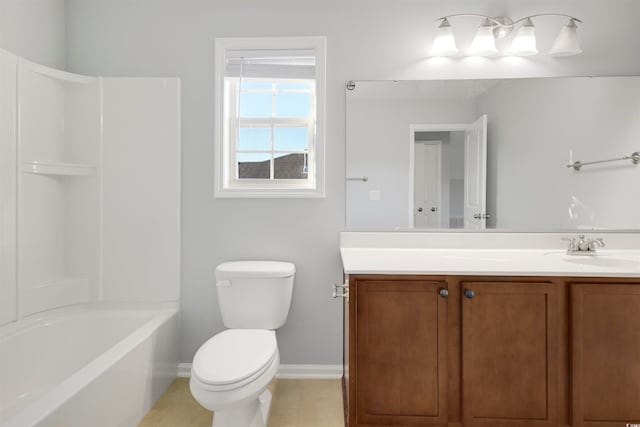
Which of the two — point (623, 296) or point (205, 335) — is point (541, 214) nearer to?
point (623, 296)

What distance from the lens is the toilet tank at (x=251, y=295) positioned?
2207mm

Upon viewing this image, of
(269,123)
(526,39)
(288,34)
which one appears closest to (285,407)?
(269,123)

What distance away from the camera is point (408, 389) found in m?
1.71

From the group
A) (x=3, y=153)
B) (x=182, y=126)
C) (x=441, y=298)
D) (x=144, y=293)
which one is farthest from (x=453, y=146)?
(x=3, y=153)

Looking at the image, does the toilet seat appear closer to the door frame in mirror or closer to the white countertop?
the white countertop

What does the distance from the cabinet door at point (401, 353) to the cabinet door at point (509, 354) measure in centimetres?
11

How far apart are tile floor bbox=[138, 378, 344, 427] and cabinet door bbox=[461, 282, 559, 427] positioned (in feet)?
2.31

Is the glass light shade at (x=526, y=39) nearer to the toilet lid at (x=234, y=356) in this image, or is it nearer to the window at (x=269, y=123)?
the window at (x=269, y=123)

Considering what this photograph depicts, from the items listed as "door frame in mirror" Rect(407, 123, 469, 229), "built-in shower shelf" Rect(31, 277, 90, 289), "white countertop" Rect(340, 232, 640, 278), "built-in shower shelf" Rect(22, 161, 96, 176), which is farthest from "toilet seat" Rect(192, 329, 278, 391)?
"built-in shower shelf" Rect(22, 161, 96, 176)

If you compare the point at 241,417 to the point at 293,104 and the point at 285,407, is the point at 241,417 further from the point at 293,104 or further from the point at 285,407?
the point at 293,104

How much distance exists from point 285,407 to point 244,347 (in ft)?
1.79

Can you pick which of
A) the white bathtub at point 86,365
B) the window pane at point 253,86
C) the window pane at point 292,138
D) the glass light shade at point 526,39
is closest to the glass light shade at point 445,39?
the glass light shade at point 526,39

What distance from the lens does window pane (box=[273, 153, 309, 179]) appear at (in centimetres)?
252

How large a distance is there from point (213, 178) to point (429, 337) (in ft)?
4.91
